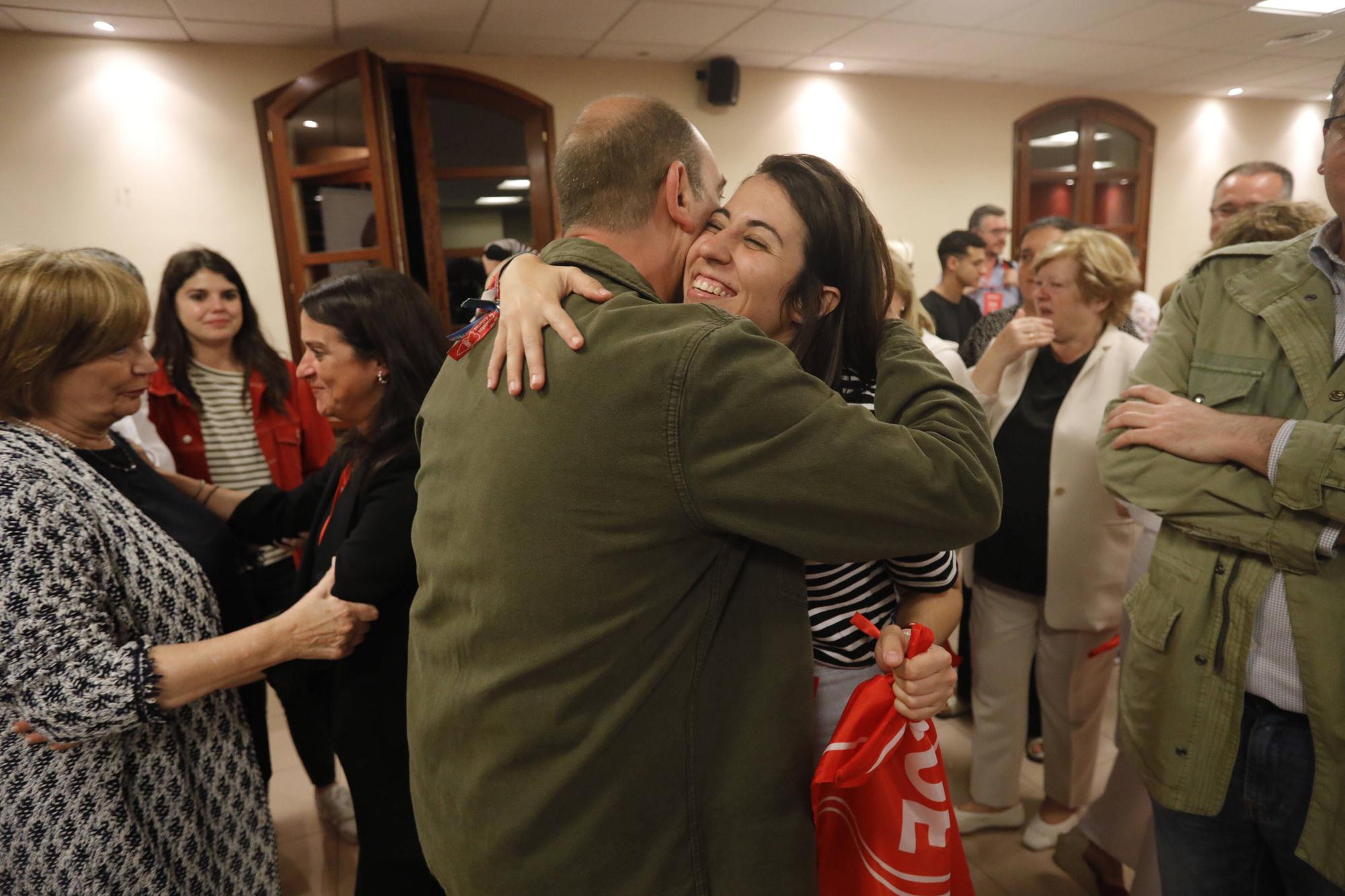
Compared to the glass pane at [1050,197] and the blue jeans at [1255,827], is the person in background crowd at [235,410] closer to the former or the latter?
the blue jeans at [1255,827]

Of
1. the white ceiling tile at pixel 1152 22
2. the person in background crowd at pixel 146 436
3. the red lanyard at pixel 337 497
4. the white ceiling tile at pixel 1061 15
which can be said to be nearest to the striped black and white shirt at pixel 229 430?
the person in background crowd at pixel 146 436

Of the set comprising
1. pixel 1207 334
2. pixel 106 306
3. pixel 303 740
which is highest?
pixel 106 306

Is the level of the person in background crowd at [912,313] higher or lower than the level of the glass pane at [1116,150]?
lower

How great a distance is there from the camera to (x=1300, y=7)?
494 centimetres

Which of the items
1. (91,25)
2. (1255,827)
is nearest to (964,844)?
(1255,827)

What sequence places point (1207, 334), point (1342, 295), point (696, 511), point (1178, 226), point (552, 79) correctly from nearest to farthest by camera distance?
point (696, 511) → point (1342, 295) → point (1207, 334) → point (552, 79) → point (1178, 226)

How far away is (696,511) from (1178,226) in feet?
27.6

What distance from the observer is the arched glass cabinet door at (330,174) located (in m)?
4.48

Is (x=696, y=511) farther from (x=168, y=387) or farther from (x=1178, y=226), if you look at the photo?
(x=1178, y=226)

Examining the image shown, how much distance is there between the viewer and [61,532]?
1.18 metres

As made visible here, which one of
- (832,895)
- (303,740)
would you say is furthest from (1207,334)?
(303,740)

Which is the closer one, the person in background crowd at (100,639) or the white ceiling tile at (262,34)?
the person in background crowd at (100,639)

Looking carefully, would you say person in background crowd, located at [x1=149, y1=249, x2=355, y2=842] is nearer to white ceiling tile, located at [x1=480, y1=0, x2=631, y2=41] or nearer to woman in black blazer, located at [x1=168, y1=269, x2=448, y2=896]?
woman in black blazer, located at [x1=168, y1=269, x2=448, y2=896]

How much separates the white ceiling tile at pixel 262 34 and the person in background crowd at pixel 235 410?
8.00 ft
